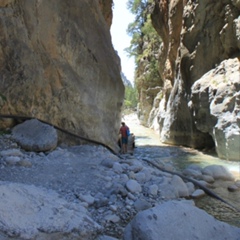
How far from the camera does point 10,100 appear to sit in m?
7.90

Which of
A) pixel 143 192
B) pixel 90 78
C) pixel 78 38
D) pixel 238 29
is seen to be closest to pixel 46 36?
pixel 78 38

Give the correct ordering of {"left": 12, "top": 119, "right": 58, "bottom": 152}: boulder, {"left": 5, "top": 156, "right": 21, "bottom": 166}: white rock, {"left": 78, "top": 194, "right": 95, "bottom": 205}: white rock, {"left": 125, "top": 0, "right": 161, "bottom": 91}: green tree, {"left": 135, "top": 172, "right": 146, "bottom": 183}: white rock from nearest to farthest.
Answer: {"left": 78, "top": 194, "right": 95, "bottom": 205}: white rock → {"left": 5, "top": 156, "right": 21, "bottom": 166}: white rock → {"left": 135, "top": 172, "right": 146, "bottom": 183}: white rock → {"left": 12, "top": 119, "right": 58, "bottom": 152}: boulder → {"left": 125, "top": 0, "right": 161, "bottom": 91}: green tree

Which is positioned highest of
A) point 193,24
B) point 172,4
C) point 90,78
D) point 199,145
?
point 172,4

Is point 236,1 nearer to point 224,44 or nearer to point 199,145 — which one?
point 224,44

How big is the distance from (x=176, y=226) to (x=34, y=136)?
16.0 ft

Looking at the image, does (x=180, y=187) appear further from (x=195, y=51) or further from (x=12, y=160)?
(x=195, y=51)

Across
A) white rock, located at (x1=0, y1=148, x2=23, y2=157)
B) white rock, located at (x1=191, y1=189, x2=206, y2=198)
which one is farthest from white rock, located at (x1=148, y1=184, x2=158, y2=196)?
white rock, located at (x1=0, y1=148, x2=23, y2=157)

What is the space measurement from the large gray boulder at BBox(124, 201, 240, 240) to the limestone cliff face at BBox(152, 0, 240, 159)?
9722 millimetres

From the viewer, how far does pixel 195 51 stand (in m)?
18.0

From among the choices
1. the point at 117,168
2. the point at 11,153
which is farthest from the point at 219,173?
the point at 11,153

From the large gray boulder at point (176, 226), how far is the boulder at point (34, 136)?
432 cm

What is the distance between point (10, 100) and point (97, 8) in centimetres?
573

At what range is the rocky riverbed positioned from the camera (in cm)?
335

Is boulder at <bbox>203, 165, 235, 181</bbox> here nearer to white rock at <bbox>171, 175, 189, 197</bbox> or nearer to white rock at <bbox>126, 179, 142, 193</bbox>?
white rock at <bbox>171, 175, 189, 197</bbox>
